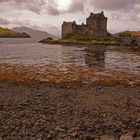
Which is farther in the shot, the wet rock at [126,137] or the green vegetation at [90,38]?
the green vegetation at [90,38]

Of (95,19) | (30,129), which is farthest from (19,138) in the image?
(95,19)

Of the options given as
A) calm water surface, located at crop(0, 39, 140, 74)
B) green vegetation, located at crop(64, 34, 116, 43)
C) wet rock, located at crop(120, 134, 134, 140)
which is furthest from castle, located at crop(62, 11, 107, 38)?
wet rock, located at crop(120, 134, 134, 140)

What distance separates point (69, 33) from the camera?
489ft

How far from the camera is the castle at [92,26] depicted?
145625 millimetres

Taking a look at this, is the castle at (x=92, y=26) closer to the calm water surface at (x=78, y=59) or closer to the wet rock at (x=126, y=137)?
the calm water surface at (x=78, y=59)

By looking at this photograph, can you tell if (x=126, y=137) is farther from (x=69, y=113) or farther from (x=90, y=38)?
(x=90, y=38)

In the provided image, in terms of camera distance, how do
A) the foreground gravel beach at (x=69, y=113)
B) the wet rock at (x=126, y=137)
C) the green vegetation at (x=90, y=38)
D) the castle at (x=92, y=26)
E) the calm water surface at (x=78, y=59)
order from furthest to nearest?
the castle at (x=92, y=26) → the green vegetation at (x=90, y=38) → the calm water surface at (x=78, y=59) → the foreground gravel beach at (x=69, y=113) → the wet rock at (x=126, y=137)

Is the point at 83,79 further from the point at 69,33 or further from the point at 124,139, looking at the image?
the point at 69,33

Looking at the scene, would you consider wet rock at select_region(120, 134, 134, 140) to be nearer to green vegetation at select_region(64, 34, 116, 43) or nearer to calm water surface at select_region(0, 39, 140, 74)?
calm water surface at select_region(0, 39, 140, 74)

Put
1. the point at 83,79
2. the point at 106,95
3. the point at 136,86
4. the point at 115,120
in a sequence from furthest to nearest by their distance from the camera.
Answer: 1. the point at 83,79
2. the point at 136,86
3. the point at 106,95
4. the point at 115,120

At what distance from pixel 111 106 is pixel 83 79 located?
36.3 ft

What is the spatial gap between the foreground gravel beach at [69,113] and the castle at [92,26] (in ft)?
402

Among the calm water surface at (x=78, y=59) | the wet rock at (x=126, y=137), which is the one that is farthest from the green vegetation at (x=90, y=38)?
the wet rock at (x=126, y=137)

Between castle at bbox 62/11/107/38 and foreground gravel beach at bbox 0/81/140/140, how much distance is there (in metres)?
123
